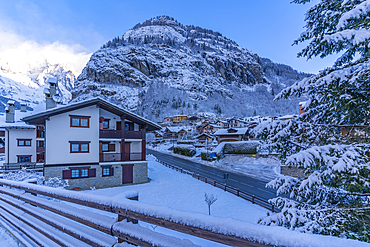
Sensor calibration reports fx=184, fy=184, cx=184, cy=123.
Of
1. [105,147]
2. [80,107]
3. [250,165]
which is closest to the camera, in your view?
[80,107]

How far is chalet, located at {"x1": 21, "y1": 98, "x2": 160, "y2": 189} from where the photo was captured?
1666 cm

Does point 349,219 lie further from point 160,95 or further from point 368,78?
point 160,95

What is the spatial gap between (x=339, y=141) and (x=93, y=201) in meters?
5.95

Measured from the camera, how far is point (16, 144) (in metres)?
24.1

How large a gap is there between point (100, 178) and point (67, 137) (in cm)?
499

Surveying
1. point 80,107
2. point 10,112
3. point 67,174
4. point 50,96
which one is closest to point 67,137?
point 80,107

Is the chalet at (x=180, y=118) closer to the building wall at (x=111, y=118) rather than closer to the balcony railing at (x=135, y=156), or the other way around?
the balcony railing at (x=135, y=156)

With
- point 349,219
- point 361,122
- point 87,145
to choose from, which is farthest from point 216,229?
point 87,145

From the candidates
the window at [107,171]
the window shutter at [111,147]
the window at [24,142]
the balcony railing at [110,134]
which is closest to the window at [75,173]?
the window at [107,171]

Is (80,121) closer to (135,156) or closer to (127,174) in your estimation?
(135,156)

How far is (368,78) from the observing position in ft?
13.5

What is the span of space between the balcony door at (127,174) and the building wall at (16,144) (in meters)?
15.1

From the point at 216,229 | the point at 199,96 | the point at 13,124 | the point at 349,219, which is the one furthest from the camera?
the point at 199,96

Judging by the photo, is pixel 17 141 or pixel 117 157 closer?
pixel 117 157
